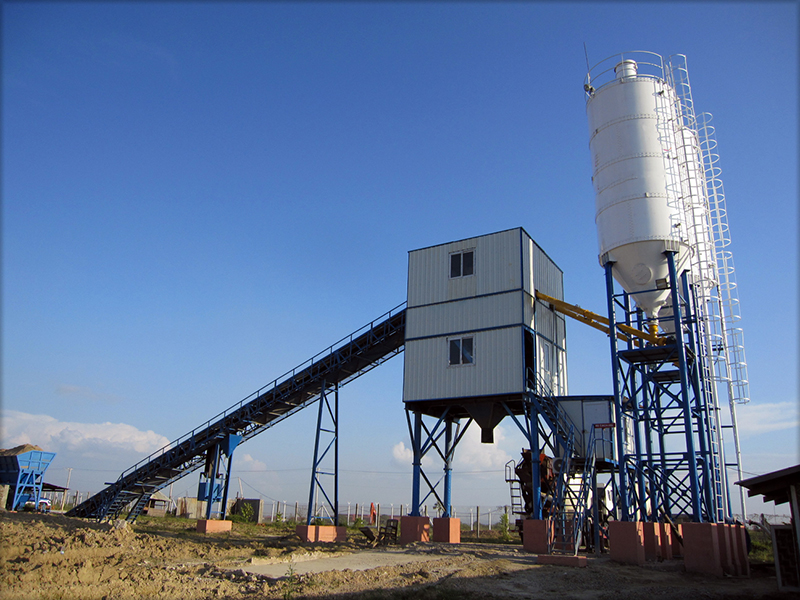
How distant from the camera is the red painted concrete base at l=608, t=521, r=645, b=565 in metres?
17.6

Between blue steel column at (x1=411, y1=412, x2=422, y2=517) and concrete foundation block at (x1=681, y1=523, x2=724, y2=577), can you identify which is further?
blue steel column at (x1=411, y1=412, x2=422, y2=517)

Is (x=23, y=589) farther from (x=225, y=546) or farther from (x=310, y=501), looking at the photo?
(x=310, y=501)

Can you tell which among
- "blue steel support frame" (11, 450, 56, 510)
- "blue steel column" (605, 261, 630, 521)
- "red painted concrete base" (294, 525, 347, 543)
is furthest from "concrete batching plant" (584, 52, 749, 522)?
"blue steel support frame" (11, 450, 56, 510)

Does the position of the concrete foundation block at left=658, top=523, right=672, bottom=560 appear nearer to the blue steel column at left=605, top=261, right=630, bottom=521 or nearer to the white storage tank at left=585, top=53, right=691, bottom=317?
the blue steel column at left=605, top=261, right=630, bottom=521

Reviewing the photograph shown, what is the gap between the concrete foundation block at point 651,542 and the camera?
18281mm

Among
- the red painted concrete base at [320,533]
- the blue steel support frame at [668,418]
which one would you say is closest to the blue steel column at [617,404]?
the blue steel support frame at [668,418]

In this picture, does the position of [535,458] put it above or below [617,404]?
below

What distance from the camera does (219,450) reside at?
103 ft

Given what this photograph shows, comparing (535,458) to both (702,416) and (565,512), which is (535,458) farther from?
(702,416)

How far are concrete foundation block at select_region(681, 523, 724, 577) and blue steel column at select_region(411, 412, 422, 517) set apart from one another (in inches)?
416

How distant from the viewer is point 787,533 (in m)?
14.8

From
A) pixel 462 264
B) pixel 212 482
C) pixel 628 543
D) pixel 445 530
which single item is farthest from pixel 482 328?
pixel 212 482

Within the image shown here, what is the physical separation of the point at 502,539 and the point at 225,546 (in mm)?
16604

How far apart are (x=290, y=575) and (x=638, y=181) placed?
17999mm
